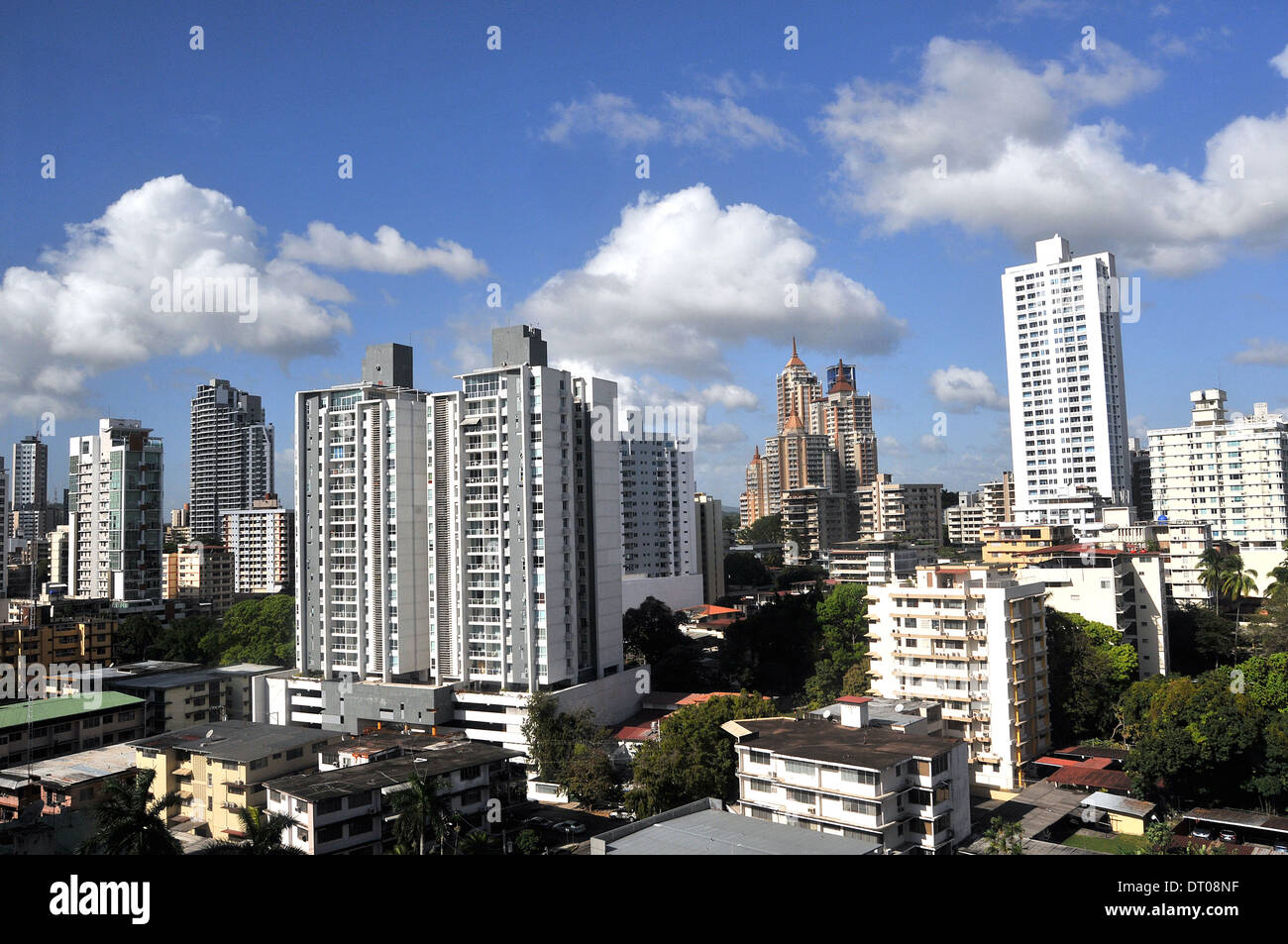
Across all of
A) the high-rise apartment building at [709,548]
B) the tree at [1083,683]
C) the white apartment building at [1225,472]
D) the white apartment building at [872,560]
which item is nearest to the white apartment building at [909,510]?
the white apartment building at [872,560]

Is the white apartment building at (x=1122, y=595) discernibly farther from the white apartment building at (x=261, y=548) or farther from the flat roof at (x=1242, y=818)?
the white apartment building at (x=261, y=548)

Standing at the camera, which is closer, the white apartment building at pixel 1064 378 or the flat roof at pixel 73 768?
the flat roof at pixel 73 768

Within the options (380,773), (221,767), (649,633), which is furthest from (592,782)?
(649,633)

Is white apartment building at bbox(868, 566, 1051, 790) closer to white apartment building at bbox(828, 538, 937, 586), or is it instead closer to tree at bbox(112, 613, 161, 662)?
white apartment building at bbox(828, 538, 937, 586)

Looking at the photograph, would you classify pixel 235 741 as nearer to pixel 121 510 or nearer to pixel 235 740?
pixel 235 740
